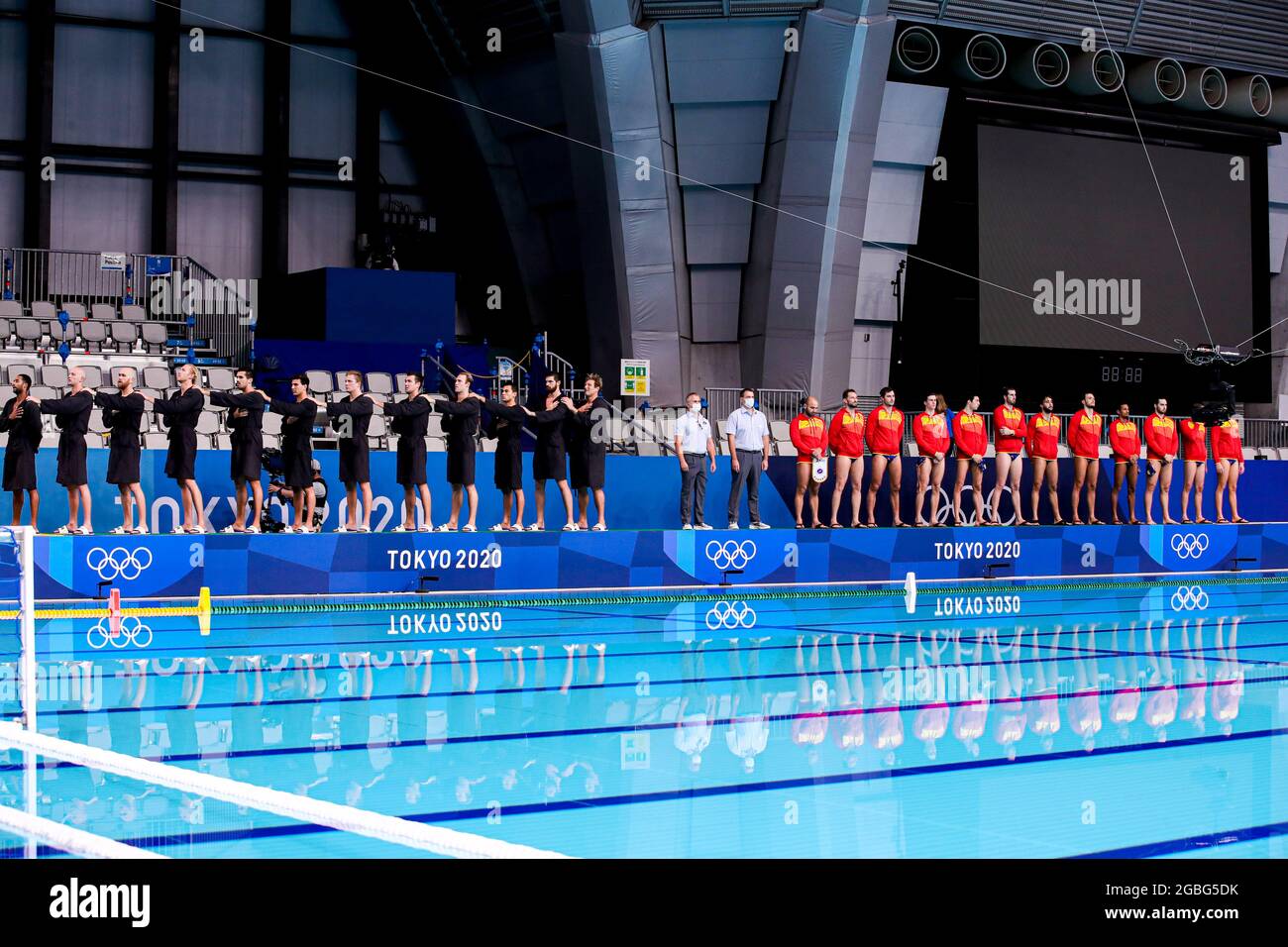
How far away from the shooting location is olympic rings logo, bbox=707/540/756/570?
1459cm

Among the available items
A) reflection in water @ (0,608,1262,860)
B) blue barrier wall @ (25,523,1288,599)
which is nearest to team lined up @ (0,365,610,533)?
blue barrier wall @ (25,523,1288,599)

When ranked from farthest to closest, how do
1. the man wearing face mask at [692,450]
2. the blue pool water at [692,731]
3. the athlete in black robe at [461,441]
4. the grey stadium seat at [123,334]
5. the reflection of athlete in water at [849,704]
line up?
the grey stadium seat at [123,334] → the man wearing face mask at [692,450] → the athlete in black robe at [461,441] → the reflection of athlete in water at [849,704] → the blue pool water at [692,731]

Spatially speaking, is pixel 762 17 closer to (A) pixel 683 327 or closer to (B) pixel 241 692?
(A) pixel 683 327

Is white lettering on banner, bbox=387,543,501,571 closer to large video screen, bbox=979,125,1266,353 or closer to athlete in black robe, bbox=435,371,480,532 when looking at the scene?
athlete in black robe, bbox=435,371,480,532

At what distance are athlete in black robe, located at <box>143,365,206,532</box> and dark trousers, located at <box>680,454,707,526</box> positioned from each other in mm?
5018

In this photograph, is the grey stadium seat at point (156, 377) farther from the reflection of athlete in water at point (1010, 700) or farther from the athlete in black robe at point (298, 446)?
the reflection of athlete in water at point (1010, 700)

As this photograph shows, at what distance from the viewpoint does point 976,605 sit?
13.0 meters

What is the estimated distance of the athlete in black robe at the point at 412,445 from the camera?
520 inches

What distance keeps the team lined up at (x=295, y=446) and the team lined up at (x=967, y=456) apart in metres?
1.60

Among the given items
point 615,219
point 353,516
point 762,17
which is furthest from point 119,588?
point 762,17

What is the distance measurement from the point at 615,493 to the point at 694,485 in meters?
1.52

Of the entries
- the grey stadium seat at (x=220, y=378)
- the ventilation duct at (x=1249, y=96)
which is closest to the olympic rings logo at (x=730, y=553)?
the grey stadium seat at (x=220, y=378)

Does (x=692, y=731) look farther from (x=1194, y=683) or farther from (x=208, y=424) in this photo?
(x=208, y=424)
